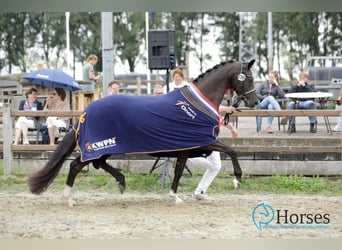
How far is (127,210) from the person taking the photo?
261 inches

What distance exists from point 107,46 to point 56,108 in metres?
1.43

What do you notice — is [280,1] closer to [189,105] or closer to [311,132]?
[189,105]

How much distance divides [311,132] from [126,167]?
327 cm

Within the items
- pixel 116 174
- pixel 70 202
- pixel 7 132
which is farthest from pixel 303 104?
pixel 70 202

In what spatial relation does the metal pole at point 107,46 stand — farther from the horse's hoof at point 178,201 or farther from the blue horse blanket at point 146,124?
Result: the horse's hoof at point 178,201

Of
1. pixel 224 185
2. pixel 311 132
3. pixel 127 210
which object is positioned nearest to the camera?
pixel 127 210

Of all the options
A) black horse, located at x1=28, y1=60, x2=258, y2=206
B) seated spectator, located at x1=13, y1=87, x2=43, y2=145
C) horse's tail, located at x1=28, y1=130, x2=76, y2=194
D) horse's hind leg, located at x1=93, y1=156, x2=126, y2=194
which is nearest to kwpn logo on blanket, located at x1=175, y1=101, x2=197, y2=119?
black horse, located at x1=28, y1=60, x2=258, y2=206

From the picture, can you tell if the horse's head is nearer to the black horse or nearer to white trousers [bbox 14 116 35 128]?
the black horse

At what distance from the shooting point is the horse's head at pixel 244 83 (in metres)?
7.04

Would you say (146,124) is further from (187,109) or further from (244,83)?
(244,83)

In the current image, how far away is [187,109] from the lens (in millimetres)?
6781

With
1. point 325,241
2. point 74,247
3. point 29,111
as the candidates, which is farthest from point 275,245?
point 29,111

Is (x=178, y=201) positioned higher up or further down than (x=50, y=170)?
further down

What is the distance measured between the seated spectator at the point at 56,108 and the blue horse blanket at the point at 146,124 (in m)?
2.22
